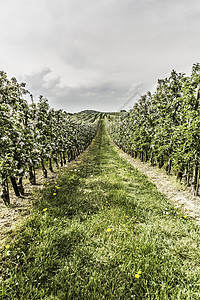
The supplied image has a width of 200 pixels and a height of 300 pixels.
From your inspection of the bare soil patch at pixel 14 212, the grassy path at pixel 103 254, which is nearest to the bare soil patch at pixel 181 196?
the grassy path at pixel 103 254

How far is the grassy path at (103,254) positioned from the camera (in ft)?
9.12

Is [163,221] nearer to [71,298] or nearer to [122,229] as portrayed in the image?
[122,229]

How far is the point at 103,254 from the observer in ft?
11.8

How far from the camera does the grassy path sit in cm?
278

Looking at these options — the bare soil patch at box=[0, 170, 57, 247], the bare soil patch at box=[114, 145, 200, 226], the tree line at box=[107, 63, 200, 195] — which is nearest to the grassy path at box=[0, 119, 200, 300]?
the bare soil patch at box=[0, 170, 57, 247]

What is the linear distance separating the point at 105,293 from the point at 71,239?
1.60 meters

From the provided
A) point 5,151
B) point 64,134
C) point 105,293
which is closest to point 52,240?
point 105,293

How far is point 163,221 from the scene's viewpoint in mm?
4871

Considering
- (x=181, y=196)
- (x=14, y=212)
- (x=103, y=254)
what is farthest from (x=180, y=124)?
(x=14, y=212)

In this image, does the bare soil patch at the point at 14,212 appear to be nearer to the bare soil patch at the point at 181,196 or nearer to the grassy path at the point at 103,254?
the grassy path at the point at 103,254

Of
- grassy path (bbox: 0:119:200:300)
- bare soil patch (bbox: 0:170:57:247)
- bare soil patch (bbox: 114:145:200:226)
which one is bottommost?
bare soil patch (bbox: 114:145:200:226)

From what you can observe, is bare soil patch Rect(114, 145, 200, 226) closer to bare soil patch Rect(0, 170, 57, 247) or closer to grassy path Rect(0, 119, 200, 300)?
grassy path Rect(0, 119, 200, 300)

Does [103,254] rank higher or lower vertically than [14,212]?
lower

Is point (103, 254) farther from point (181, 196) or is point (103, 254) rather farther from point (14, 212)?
point (181, 196)
